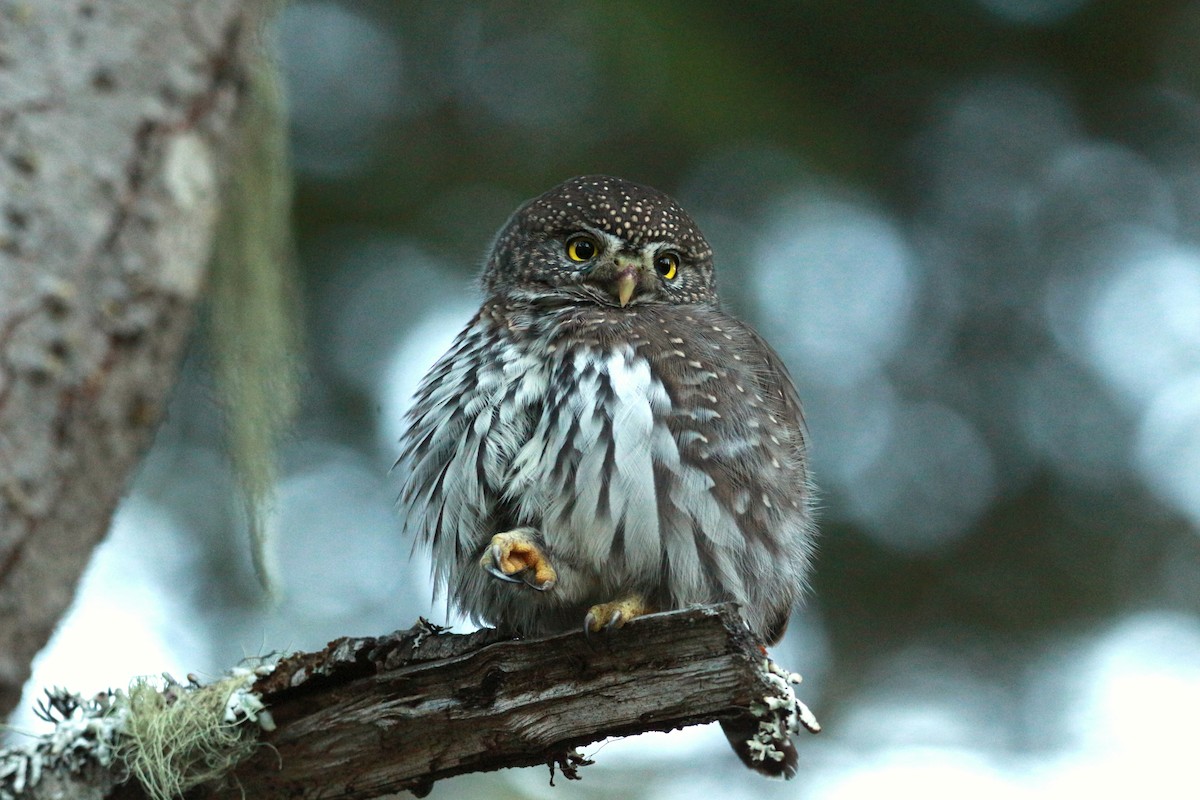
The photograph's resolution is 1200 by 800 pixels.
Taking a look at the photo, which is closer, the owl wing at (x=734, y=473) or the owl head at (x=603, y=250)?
the owl wing at (x=734, y=473)

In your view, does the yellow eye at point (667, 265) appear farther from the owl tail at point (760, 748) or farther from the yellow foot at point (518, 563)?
the owl tail at point (760, 748)

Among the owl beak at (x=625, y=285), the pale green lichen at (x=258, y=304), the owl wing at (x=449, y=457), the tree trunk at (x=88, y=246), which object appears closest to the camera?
the tree trunk at (x=88, y=246)

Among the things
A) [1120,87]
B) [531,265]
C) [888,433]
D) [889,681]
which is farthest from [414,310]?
[1120,87]

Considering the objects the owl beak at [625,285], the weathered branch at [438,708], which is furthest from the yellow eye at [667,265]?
the weathered branch at [438,708]

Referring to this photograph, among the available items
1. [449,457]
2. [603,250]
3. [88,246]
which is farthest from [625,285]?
[88,246]

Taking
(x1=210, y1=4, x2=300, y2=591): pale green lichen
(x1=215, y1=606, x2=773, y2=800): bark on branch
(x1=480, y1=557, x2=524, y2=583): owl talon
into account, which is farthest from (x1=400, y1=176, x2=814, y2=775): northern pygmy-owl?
(x1=210, y1=4, x2=300, y2=591): pale green lichen

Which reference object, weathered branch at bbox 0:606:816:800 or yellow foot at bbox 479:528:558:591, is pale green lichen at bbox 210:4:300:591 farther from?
yellow foot at bbox 479:528:558:591

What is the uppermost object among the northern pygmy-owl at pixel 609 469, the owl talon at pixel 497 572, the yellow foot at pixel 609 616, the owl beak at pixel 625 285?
the owl beak at pixel 625 285

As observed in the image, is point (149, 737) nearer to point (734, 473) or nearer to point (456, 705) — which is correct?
point (456, 705)
